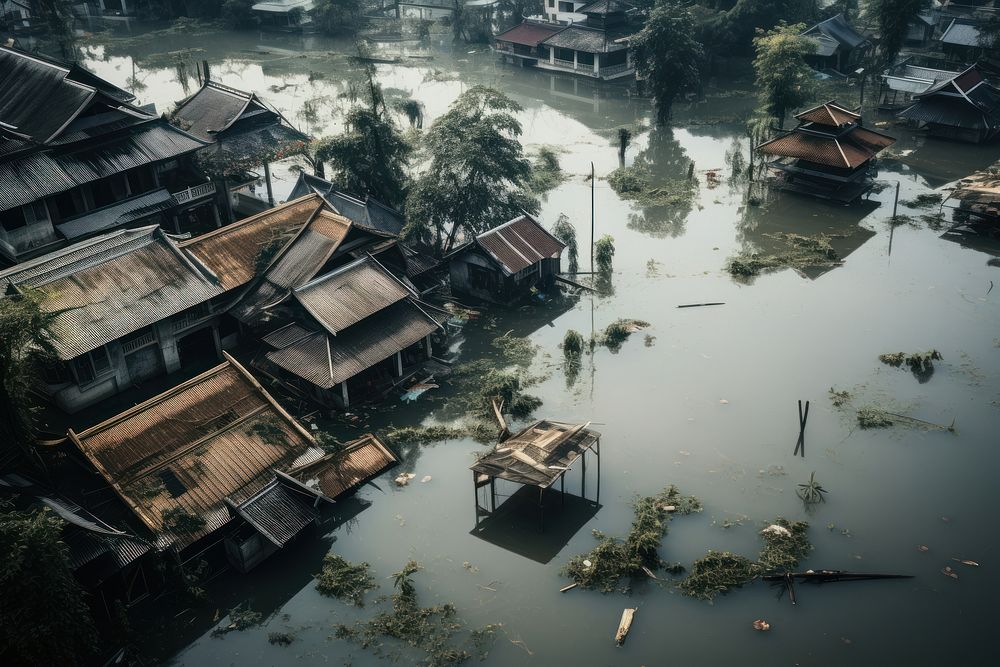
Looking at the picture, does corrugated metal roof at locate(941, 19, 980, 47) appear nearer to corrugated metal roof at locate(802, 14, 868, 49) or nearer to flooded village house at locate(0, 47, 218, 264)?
corrugated metal roof at locate(802, 14, 868, 49)

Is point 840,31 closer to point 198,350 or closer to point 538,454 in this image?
point 538,454

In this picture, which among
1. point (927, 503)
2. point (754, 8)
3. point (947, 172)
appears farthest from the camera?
point (754, 8)

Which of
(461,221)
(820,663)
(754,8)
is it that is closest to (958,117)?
(754,8)

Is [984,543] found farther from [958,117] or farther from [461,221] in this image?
[958,117]

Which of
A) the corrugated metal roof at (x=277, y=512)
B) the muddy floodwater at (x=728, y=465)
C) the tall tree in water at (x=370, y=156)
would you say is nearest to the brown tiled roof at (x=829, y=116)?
the muddy floodwater at (x=728, y=465)

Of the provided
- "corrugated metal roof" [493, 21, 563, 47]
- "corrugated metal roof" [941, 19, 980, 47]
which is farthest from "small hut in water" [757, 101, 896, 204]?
"corrugated metal roof" [493, 21, 563, 47]
